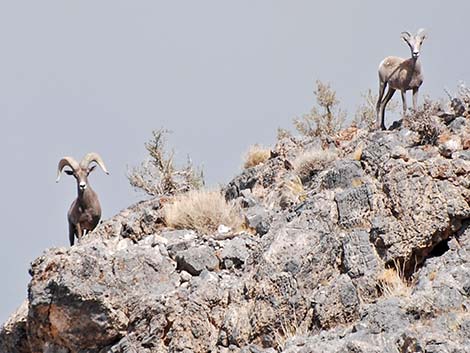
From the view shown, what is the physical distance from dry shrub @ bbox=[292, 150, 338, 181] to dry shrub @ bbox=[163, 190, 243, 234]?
1.51m

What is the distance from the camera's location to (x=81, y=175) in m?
17.2

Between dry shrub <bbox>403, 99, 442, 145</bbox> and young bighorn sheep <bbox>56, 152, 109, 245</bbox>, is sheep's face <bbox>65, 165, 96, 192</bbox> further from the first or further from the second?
dry shrub <bbox>403, 99, 442, 145</bbox>

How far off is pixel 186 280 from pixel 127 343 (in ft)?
3.85

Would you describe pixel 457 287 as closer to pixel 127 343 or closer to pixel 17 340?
pixel 127 343

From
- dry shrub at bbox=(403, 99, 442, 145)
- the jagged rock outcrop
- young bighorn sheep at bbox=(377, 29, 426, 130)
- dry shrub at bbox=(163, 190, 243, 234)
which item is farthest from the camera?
young bighorn sheep at bbox=(377, 29, 426, 130)

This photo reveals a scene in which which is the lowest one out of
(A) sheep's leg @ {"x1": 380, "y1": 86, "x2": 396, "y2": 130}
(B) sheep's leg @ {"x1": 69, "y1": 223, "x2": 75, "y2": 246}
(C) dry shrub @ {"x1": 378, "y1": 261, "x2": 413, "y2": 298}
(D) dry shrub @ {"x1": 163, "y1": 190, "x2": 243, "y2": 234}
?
(C) dry shrub @ {"x1": 378, "y1": 261, "x2": 413, "y2": 298}

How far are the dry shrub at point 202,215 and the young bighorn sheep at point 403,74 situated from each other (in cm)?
378

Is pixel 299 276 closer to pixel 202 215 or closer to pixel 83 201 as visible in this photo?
pixel 202 215

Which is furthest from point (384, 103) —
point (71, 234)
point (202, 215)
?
point (71, 234)

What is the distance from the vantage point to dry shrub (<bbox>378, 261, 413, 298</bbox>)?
34.7ft

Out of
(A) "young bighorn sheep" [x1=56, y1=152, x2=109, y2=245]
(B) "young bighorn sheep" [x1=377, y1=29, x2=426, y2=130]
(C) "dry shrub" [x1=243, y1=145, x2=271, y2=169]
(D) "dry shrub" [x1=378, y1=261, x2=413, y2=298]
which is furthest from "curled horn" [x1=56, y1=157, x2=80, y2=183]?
(D) "dry shrub" [x1=378, y1=261, x2=413, y2=298]

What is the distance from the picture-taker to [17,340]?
13.6m

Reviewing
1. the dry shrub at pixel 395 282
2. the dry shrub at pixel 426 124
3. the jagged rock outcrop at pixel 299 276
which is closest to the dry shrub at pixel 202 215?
the jagged rock outcrop at pixel 299 276

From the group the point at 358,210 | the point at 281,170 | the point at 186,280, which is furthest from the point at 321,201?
the point at 281,170
